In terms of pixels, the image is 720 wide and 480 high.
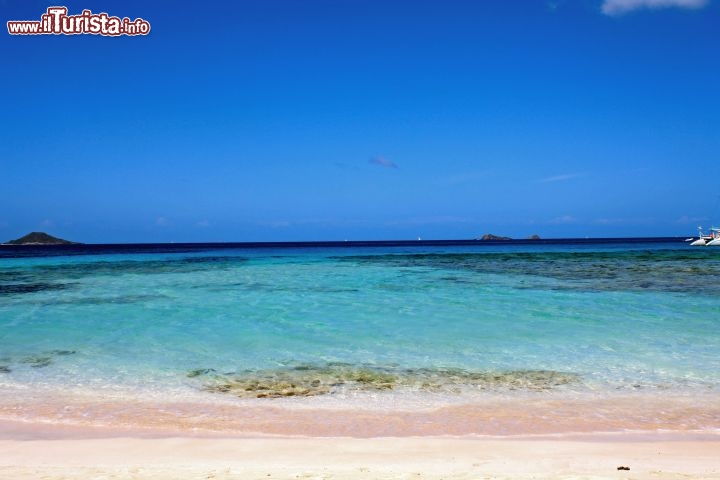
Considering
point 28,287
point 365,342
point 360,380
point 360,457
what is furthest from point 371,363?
point 28,287

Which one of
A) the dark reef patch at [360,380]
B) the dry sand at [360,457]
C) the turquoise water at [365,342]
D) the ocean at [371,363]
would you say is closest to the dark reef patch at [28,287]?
the turquoise water at [365,342]

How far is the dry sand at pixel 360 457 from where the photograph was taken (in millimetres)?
3867

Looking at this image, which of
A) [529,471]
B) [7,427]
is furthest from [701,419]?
[7,427]

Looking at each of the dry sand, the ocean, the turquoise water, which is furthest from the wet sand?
the turquoise water

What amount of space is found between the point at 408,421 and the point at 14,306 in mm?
12789

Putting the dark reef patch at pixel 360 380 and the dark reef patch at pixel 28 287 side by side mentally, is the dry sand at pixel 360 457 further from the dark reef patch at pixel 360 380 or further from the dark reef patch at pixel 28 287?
the dark reef patch at pixel 28 287

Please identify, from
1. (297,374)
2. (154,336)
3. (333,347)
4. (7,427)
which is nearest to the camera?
(7,427)

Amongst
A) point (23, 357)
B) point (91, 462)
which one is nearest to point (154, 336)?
point (23, 357)

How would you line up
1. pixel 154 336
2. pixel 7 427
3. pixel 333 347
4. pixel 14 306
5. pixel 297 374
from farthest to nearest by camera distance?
1. pixel 14 306
2. pixel 154 336
3. pixel 333 347
4. pixel 297 374
5. pixel 7 427

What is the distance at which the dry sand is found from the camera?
12.7ft

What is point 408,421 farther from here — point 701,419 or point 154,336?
point 154,336

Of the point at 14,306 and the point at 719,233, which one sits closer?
the point at 14,306

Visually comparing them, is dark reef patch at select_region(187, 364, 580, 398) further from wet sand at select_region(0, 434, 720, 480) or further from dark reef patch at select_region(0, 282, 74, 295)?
dark reef patch at select_region(0, 282, 74, 295)

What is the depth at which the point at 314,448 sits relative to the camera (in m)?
4.63
